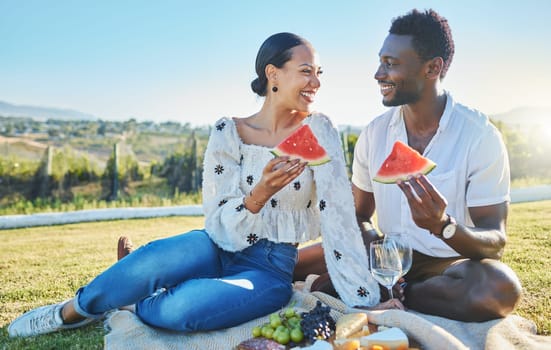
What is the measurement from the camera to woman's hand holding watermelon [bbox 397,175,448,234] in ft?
9.49

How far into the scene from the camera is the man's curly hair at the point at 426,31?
13.0ft

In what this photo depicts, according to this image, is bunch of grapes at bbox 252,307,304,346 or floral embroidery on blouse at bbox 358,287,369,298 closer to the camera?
bunch of grapes at bbox 252,307,304,346

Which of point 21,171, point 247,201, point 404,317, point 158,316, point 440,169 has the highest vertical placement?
point 440,169

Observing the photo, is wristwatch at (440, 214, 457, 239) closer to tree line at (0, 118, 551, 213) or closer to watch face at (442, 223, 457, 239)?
watch face at (442, 223, 457, 239)

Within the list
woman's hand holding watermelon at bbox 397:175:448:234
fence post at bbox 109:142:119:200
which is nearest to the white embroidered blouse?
woman's hand holding watermelon at bbox 397:175:448:234

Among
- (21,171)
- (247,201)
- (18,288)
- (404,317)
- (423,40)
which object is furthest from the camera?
(21,171)

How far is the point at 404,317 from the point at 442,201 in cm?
75

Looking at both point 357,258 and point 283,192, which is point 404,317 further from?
point 283,192

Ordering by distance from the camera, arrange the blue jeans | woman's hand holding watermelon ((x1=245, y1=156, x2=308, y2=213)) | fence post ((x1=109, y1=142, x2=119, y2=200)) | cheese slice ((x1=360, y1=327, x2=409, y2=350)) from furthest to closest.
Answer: fence post ((x1=109, y1=142, x2=119, y2=200)), the blue jeans, woman's hand holding watermelon ((x1=245, y1=156, x2=308, y2=213)), cheese slice ((x1=360, y1=327, x2=409, y2=350))

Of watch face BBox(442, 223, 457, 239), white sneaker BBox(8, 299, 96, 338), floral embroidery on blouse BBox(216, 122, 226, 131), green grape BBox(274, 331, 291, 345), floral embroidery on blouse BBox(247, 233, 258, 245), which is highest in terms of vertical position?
floral embroidery on blouse BBox(216, 122, 226, 131)

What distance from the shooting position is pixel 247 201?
12.2 ft

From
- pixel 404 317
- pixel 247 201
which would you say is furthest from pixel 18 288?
pixel 404 317

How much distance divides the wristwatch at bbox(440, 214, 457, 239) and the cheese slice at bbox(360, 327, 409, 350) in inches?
25.9

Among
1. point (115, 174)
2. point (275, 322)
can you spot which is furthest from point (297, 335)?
point (115, 174)
